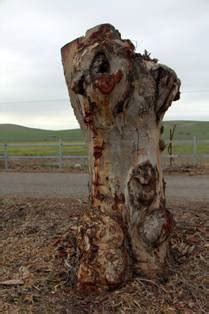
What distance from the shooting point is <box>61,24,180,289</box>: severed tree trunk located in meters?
4.17

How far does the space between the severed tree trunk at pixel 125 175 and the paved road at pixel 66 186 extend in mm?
4912

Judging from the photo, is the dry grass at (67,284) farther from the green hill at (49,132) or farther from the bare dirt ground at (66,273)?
the green hill at (49,132)

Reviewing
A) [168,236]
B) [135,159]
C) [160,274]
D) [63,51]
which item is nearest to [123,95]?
[135,159]

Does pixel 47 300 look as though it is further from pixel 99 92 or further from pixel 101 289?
pixel 99 92

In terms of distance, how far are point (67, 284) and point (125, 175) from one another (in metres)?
1.17

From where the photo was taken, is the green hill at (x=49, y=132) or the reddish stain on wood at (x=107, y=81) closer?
the reddish stain on wood at (x=107, y=81)

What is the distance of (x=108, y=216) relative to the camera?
4285 mm

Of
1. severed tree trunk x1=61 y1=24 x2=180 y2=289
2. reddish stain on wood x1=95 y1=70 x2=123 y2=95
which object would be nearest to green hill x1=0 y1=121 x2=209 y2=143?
severed tree trunk x1=61 y1=24 x2=180 y2=289

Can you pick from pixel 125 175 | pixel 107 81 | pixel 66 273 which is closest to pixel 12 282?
pixel 66 273

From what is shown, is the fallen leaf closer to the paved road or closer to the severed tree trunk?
the severed tree trunk

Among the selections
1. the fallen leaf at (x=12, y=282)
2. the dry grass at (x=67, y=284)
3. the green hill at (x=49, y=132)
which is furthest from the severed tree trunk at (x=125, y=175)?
the green hill at (x=49, y=132)

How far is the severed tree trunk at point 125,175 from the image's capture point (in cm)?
417

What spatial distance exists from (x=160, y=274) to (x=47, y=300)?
105 cm

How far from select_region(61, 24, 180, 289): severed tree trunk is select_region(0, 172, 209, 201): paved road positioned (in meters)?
4.91
